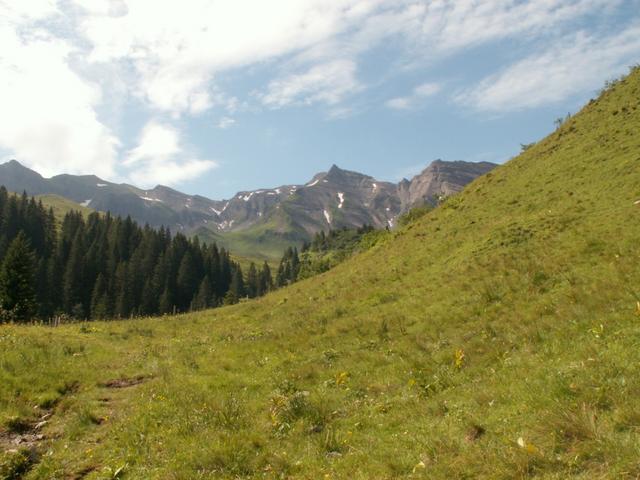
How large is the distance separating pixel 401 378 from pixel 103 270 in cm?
12333

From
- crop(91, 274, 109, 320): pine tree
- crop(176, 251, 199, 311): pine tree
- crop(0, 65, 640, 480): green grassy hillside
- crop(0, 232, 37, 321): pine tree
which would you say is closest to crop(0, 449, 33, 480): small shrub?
crop(0, 65, 640, 480): green grassy hillside

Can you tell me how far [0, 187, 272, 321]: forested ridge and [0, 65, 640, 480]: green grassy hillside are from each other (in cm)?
6371

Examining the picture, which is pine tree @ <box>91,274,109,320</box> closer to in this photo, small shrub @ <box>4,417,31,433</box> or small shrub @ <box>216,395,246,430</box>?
small shrub @ <box>4,417,31,433</box>

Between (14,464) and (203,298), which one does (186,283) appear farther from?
(14,464)

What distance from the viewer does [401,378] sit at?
13906 millimetres

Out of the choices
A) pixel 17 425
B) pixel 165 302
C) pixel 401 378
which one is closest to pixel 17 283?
pixel 165 302

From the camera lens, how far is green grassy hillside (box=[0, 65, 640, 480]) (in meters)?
8.02

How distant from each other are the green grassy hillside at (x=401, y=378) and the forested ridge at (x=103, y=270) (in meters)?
63.7

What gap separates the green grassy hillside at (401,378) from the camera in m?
8.02

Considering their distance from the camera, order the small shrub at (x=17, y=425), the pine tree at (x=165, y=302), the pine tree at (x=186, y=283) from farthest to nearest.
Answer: the pine tree at (x=186, y=283) → the pine tree at (x=165, y=302) → the small shrub at (x=17, y=425)

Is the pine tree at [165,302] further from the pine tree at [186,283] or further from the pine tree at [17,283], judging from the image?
the pine tree at [17,283]

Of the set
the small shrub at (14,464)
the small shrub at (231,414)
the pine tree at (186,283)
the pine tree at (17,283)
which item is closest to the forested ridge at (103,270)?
the pine tree at (17,283)

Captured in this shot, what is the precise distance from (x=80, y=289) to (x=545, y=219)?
11111 centimetres

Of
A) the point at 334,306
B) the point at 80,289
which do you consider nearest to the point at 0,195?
the point at 80,289
